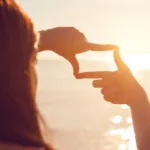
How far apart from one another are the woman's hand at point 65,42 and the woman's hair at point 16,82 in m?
0.20

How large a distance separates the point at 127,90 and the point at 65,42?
1.12 ft

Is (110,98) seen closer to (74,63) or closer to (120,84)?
(120,84)

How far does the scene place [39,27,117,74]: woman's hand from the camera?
1.95 m

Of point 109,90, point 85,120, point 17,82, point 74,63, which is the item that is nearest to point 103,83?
point 109,90

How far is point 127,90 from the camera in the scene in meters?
2.08

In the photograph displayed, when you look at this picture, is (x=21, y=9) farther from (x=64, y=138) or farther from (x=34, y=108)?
(x=64, y=138)

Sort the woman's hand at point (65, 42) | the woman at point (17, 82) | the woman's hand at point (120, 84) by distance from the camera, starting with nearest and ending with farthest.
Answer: the woman at point (17, 82) → the woman's hand at point (65, 42) → the woman's hand at point (120, 84)

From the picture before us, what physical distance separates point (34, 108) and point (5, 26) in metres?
0.30

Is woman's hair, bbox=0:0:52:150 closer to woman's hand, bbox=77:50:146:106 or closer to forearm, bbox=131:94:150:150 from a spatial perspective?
woman's hand, bbox=77:50:146:106

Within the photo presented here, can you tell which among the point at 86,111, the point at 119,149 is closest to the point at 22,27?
the point at 119,149

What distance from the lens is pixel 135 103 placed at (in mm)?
2084

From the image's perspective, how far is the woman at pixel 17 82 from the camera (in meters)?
1.61

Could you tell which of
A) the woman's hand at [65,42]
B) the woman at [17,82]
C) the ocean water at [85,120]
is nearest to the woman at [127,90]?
the woman's hand at [65,42]

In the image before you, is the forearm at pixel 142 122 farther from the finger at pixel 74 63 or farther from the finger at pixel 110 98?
the finger at pixel 74 63
